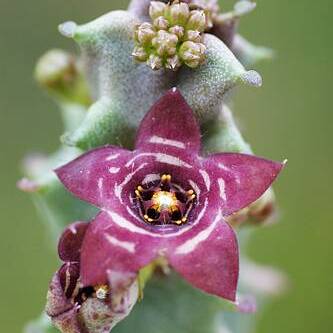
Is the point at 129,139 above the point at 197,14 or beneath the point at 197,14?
beneath

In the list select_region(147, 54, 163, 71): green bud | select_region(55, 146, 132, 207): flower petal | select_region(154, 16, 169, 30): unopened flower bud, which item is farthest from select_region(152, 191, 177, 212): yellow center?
select_region(154, 16, 169, 30): unopened flower bud

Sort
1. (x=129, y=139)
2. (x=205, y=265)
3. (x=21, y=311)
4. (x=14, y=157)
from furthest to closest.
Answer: (x=14, y=157) < (x=21, y=311) < (x=129, y=139) < (x=205, y=265)

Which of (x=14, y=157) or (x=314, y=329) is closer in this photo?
(x=314, y=329)

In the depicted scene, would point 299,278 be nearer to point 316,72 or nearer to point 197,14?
point 316,72

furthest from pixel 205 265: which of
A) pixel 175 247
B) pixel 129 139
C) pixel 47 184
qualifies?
pixel 47 184

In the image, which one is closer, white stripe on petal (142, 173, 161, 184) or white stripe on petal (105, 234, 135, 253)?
white stripe on petal (105, 234, 135, 253)

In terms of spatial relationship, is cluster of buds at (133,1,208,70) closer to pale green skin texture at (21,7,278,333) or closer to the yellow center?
pale green skin texture at (21,7,278,333)

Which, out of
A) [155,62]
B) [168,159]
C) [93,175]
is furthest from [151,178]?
[155,62]
